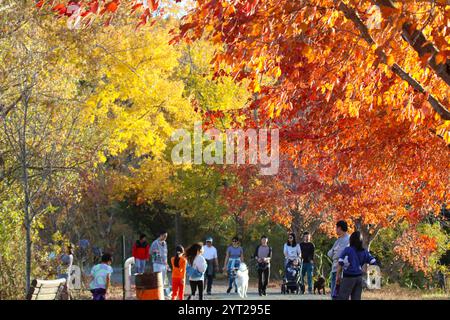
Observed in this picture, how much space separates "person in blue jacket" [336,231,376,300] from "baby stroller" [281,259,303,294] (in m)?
13.4

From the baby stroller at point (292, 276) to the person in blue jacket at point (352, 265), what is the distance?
1343cm

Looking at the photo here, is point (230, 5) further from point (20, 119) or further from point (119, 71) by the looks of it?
point (119, 71)

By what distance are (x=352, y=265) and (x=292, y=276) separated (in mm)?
13933

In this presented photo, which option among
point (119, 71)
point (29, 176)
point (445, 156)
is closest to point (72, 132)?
point (29, 176)

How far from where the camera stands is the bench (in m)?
17.9

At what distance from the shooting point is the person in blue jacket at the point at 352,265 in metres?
16.3

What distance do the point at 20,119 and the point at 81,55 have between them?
7.71 ft

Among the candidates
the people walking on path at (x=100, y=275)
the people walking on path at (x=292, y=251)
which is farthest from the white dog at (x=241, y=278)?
the people walking on path at (x=100, y=275)

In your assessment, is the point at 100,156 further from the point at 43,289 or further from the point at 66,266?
the point at 43,289

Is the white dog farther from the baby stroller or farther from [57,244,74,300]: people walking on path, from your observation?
[57,244,74,300]: people walking on path

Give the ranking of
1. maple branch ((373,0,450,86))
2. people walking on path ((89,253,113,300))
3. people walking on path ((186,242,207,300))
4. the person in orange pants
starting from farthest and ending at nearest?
1. people walking on path ((186,242,207,300))
2. the person in orange pants
3. people walking on path ((89,253,113,300))
4. maple branch ((373,0,450,86))

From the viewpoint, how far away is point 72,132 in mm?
29547

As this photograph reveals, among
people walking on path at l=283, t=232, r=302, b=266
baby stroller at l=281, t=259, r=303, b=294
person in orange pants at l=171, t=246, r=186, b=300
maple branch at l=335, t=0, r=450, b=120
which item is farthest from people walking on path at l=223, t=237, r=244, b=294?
maple branch at l=335, t=0, r=450, b=120

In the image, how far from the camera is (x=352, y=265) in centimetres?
1630
